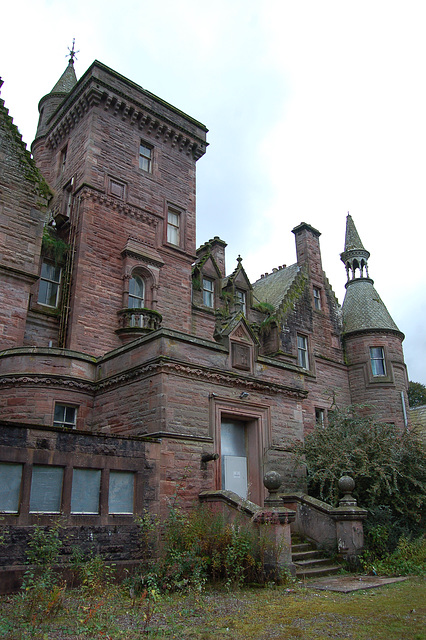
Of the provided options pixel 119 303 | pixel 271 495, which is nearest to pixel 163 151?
pixel 119 303

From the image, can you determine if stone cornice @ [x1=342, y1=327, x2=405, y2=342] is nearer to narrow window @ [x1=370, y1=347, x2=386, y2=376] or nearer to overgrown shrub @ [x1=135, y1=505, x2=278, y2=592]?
narrow window @ [x1=370, y1=347, x2=386, y2=376]

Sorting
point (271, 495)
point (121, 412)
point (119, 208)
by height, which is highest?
point (119, 208)

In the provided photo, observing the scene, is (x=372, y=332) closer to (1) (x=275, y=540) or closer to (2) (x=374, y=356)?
(2) (x=374, y=356)

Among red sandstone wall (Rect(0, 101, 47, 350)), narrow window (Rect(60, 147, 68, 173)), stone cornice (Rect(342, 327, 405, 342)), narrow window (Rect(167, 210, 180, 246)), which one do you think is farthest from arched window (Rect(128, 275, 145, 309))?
stone cornice (Rect(342, 327, 405, 342))

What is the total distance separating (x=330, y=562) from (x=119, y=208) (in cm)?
1581

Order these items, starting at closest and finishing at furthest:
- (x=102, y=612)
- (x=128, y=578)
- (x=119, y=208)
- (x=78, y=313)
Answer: (x=102, y=612) → (x=128, y=578) → (x=78, y=313) → (x=119, y=208)

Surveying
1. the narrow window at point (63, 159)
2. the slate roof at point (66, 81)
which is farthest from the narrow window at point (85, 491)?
the slate roof at point (66, 81)

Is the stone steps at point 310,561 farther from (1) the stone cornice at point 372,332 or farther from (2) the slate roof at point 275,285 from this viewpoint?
(1) the stone cornice at point 372,332

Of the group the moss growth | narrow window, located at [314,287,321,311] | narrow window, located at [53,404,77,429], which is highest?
narrow window, located at [314,287,321,311]

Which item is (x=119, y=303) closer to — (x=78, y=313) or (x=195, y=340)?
(x=78, y=313)

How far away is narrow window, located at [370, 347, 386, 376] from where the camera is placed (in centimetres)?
2920

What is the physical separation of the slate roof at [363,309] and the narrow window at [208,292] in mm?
8883

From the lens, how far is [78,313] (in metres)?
19.8

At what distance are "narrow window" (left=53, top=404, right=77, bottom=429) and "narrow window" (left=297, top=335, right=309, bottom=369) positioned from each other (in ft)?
45.9
